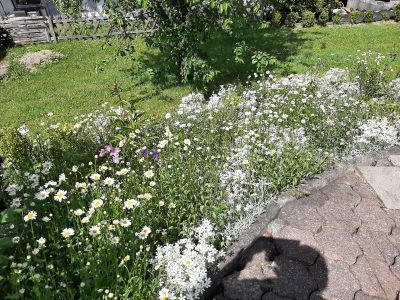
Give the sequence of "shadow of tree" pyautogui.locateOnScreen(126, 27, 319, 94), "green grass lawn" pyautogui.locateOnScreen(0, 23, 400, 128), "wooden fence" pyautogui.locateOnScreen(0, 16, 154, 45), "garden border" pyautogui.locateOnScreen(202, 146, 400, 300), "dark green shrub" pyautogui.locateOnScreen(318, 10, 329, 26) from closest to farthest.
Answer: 1. "garden border" pyautogui.locateOnScreen(202, 146, 400, 300)
2. "green grass lawn" pyautogui.locateOnScreen(0, 23, 400, 128)
3. "shadow of tree" pyautogui.locateOnScreen(126, 27, 319, 94)
4. "wooden fence" pyautogui.locateOnScreen(0, 16, 154, 45)
5. "dark green shrub" pyautogui.locateOnScreen(318, 10, 329, 26)

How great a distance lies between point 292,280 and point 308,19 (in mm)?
13907

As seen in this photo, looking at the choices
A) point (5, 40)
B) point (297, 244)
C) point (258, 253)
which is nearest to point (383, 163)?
point (297, 244)

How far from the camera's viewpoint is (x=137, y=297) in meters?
3.21

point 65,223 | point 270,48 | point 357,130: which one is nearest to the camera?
point 65,223

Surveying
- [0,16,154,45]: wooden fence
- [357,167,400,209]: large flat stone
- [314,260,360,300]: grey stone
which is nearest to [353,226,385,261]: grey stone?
[314,260,360,300]: grey stone

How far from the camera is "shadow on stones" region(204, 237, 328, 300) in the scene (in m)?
3.53

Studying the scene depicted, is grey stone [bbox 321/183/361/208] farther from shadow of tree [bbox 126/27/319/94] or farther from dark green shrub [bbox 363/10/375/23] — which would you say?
dark green shrub [bbox 363/10/375/23]

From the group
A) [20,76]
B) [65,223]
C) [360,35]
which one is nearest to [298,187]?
[65,223]

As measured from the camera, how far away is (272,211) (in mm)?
4449

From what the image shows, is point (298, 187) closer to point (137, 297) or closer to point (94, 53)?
point (137, 297)

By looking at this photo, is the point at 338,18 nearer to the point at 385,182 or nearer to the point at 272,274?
the point at 385,182

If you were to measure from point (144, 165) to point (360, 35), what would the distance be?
40.0 feet

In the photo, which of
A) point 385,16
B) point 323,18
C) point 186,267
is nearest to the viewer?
point 186,267

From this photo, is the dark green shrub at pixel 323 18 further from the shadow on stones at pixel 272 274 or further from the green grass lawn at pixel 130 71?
the shadow on stones at pixel 272 274
